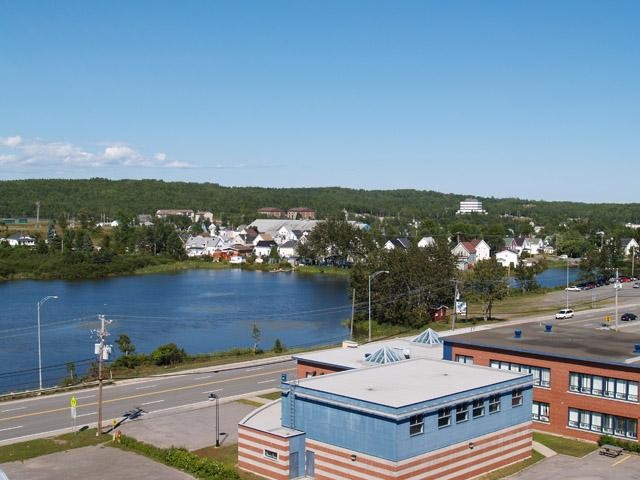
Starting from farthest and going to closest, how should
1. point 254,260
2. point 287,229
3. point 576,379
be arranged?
point 287,229 < point 254,260 < point 576,379

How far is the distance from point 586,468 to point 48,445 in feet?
73.0

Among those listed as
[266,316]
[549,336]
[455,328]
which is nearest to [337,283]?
[266,316]

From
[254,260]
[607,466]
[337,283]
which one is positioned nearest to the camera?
[607,466]

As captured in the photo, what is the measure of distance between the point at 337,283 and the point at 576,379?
85.5 meters

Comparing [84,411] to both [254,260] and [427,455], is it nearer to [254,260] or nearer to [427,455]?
[427,455]

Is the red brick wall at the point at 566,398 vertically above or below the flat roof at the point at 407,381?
below

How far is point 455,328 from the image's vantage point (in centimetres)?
6962

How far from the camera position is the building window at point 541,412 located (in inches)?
1507

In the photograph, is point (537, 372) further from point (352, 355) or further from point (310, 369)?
point (310, 369)

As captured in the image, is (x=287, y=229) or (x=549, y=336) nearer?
(x=549, y=336)

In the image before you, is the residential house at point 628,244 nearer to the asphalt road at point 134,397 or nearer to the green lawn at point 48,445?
the asphalt road at point 134,397

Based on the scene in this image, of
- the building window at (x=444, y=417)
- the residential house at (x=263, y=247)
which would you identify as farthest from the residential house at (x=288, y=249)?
the building window at (x=444, y=417)

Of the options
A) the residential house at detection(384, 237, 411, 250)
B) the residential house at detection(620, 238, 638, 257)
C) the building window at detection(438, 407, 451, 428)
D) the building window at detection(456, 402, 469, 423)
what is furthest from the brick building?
the residential house at detection(620, 238, 638, 257)

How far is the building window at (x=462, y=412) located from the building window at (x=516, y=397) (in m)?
3.20
